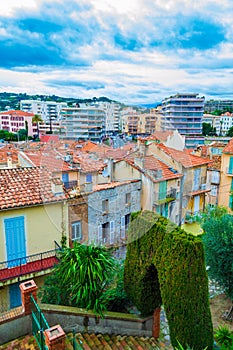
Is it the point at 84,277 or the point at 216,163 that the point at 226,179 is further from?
the point at 84,277

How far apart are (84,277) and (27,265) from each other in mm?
3467

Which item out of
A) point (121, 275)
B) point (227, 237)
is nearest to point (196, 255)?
point (121, 275)

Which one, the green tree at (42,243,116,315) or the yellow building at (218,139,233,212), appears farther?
the yellow building at (218,139,233,212)

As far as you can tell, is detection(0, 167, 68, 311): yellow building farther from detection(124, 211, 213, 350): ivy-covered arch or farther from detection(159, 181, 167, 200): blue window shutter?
detection(159, 181, 167, 200): blue window shutter

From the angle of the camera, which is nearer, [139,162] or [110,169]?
[139,162]

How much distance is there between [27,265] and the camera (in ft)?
28.2

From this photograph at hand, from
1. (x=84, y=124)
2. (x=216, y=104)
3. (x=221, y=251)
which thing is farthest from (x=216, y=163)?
(x=216, y=104)

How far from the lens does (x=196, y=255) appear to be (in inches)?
197

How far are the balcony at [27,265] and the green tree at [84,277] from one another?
1.55 meters

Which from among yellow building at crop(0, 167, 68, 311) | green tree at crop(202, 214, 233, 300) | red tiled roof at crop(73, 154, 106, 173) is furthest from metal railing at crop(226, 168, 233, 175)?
red tiled roof at crop(73, 154, 106, 173)

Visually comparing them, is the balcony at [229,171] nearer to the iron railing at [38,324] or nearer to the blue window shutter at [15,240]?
the blue window shutter at [15,240]

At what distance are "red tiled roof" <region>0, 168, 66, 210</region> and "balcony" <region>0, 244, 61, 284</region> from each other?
1.71 meters

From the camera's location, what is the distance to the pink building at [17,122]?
6756 centimetres

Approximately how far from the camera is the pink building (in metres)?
67.6
